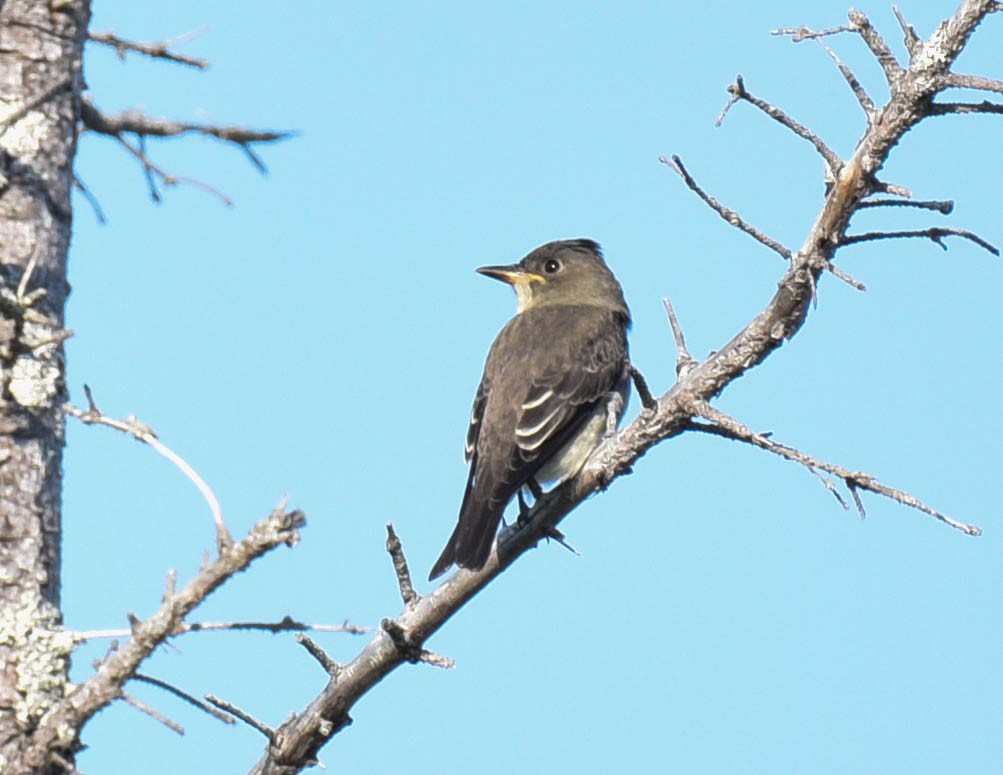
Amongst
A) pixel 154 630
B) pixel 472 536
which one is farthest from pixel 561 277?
pixel 154 630

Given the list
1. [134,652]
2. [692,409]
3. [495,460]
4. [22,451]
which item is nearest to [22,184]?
[22,451]

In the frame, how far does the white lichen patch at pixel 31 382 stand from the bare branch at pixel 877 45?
273 centimetres

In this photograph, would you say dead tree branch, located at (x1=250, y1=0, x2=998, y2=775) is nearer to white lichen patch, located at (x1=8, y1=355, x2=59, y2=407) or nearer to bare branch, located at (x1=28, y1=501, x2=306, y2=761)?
bare branch, located at (x1=28, y1=501, x2=306, y2=761)

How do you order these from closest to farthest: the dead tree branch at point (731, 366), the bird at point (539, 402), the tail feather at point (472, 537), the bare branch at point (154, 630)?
the bare branch at point (154, 630) → the dead tree branch at point (731, 366) → the tail feather at point (472, 537) → the bird at point (539, 402)

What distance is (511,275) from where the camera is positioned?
10.4 metres

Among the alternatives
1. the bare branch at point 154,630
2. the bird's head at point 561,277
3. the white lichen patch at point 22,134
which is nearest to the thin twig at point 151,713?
the bare branch at point 154,630

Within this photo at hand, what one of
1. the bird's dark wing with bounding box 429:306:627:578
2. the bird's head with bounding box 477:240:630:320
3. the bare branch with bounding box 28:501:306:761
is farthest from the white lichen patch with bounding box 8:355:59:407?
the bird's head with bounding box 477:240:630:320

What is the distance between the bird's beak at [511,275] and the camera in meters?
10.4

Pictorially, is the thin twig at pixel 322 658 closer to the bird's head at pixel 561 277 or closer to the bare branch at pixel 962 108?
the bare branch at pixel 962 108

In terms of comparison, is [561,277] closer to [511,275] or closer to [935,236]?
[511,275]

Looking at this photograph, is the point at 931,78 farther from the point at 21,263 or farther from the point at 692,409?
the point at 21,263

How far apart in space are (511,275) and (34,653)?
614 cm

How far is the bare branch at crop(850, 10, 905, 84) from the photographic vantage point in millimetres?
4559

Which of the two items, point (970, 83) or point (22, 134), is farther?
point (22, 134)
